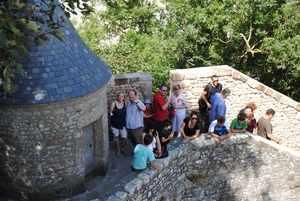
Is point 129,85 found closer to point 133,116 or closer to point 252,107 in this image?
point 133,116

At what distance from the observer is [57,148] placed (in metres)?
8.09

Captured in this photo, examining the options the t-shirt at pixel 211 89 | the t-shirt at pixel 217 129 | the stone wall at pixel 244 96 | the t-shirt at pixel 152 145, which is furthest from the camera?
the stone wall at pixel 244 96

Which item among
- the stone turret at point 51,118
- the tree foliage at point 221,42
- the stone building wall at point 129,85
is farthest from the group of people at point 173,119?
the tree foliage at point 221,42

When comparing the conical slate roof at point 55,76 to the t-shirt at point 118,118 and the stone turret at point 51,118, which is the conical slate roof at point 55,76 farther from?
the t-shirt at point 118,118

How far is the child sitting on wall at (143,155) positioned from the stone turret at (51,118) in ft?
3.89

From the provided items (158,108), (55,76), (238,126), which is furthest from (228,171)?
(55,76)

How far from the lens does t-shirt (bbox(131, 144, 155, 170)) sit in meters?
7.95

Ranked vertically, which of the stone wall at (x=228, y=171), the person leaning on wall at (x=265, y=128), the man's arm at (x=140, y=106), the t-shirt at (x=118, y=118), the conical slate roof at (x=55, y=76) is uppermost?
the conical slate roof at (x=55, y=76)

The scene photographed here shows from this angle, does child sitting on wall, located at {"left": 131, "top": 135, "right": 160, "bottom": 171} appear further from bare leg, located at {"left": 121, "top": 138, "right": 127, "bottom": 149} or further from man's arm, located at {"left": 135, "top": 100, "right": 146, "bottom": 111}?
bare leg, located at {"left": 121, "top": 138, "right": 127, "bottom": 149}

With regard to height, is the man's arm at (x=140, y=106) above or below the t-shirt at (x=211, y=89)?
below

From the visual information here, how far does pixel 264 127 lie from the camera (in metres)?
10.3

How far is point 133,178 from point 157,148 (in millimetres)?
1168

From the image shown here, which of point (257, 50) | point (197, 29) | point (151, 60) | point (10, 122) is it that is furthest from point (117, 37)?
point (10, 122)

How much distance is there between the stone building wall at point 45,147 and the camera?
25.6 ft
